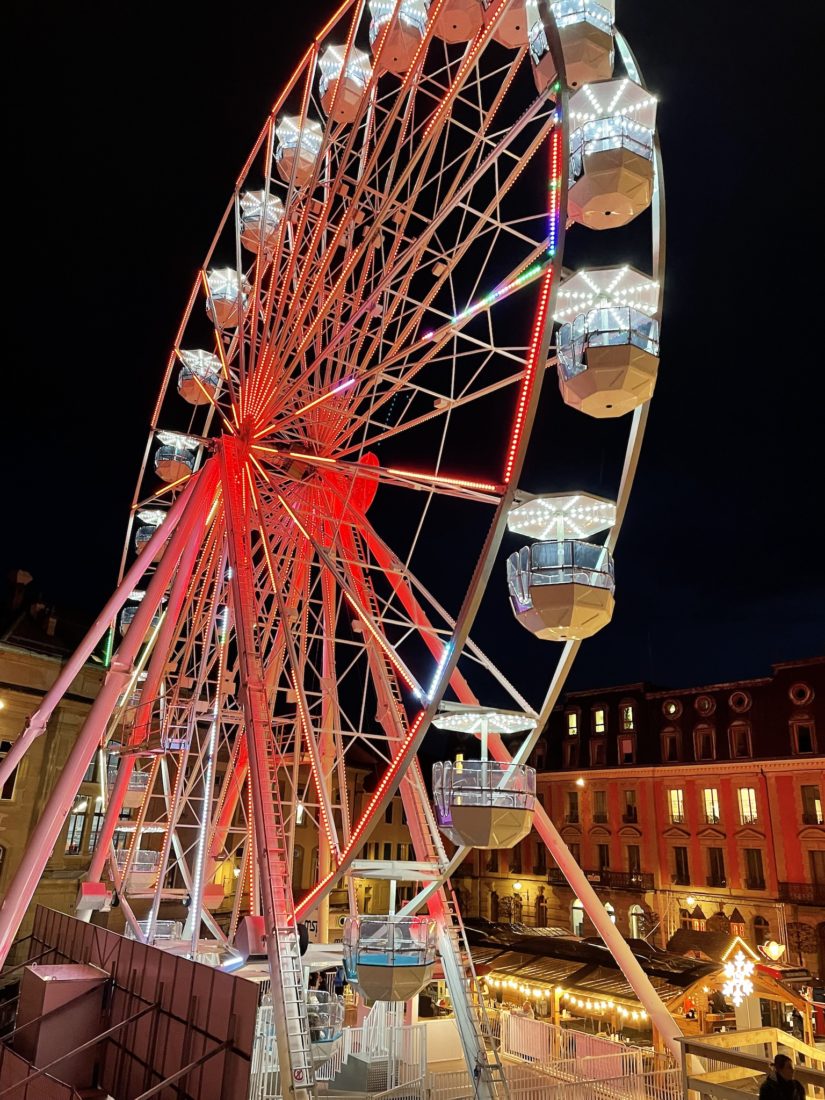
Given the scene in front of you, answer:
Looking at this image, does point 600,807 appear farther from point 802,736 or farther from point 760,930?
point 802,736

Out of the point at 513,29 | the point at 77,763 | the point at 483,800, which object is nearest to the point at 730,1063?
the point at 483,800

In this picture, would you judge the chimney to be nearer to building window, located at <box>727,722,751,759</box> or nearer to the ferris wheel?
the ferris wheel

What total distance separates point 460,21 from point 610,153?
4862mm

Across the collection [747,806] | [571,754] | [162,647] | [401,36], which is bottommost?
[162,647]

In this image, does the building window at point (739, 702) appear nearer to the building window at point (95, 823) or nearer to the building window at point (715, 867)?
the building window at point (715, 867)

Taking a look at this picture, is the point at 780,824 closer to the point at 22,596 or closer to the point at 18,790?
the point at 18,790

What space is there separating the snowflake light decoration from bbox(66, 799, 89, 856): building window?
→ 2444cm

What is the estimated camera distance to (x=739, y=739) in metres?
37.6

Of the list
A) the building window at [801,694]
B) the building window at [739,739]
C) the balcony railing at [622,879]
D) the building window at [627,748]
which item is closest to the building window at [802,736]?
the building window at [801,694]

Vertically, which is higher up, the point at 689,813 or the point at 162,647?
the point at 689,813

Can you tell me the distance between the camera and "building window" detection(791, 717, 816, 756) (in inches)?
1367

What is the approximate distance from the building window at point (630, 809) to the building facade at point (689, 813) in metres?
0.07

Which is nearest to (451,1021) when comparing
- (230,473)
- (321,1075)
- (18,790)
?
(321,1075)

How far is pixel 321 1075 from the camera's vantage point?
50.1 feet
